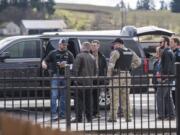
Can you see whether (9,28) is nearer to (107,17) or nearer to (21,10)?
(21,10)

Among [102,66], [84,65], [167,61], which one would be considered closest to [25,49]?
[102,66]

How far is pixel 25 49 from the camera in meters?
14.3

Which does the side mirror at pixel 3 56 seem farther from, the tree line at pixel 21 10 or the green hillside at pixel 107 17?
the tree line at pixel 21 10

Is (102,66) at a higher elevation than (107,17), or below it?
below

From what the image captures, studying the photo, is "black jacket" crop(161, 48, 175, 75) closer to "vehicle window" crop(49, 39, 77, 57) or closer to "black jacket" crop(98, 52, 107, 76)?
"black jacket" crop(98, 52, 107, 76)

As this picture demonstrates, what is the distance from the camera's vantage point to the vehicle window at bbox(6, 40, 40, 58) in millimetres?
14211

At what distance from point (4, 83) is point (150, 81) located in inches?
79.2

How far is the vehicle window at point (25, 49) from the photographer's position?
14211 mm

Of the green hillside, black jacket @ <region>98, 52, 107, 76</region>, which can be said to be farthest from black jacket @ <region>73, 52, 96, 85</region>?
the green hillside

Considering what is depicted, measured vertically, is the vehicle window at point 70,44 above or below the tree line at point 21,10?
below

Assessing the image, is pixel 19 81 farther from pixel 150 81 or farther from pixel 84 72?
pixel 84 72

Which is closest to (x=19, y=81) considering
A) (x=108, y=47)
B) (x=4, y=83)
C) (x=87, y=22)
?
(x=4, y=83)

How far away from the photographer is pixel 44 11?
113 metres

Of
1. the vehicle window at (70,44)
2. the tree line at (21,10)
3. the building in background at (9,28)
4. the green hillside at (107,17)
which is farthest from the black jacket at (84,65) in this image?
the tree line at (21,10)
